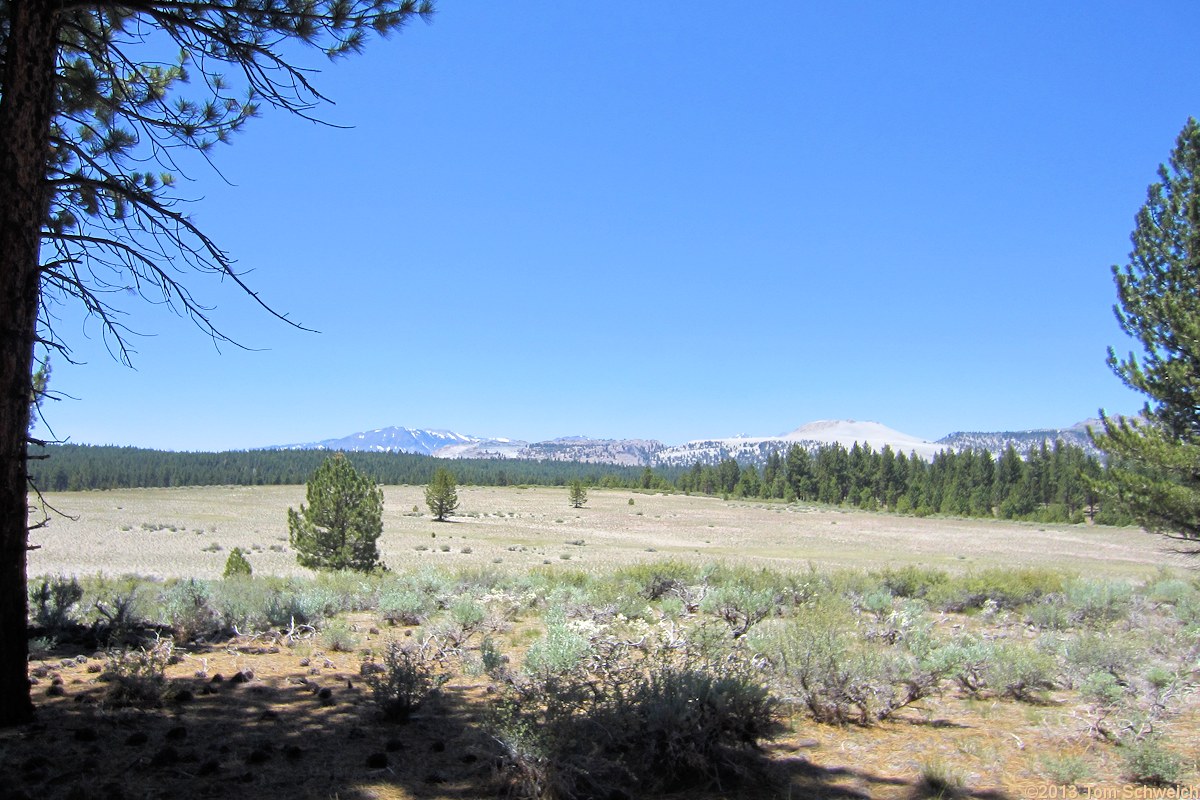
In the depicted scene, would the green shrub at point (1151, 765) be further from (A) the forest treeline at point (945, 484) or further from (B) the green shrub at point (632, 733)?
(A) the forest treeline at point (945, 484)

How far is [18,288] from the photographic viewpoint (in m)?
4.33

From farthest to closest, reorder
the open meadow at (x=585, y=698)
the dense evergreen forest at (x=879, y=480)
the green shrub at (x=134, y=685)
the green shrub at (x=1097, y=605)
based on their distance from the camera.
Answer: the dense evergreen forest at (x=879, y=480) → the green shrub at (x=1097, y=605) → the green shrub at (x=134, y=685) → the open meadow at (x=585, y=698)

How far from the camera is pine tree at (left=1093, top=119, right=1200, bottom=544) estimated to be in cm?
958

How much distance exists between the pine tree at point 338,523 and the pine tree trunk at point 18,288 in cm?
1789

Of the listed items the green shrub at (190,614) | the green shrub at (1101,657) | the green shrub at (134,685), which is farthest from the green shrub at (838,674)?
the green shrub at (190,614)

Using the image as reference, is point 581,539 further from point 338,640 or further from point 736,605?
point 338,640

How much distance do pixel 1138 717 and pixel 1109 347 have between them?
27.5ft

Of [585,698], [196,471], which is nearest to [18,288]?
[585,698]

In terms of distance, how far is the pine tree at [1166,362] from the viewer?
9.58 meters

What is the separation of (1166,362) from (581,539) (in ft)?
136

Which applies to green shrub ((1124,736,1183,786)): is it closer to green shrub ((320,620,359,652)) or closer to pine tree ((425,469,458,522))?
green shrub ((320,620,359,652))

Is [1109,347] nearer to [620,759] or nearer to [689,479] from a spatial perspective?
[620,759]

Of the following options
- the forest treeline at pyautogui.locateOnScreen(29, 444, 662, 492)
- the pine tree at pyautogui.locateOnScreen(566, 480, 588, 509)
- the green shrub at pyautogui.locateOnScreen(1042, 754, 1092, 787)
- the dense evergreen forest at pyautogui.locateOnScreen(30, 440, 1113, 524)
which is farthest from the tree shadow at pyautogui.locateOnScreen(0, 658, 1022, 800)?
the forest treeline at pyautogui.locateOnScreen(29, 444, 662, 492)

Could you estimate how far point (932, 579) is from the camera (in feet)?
42.3
